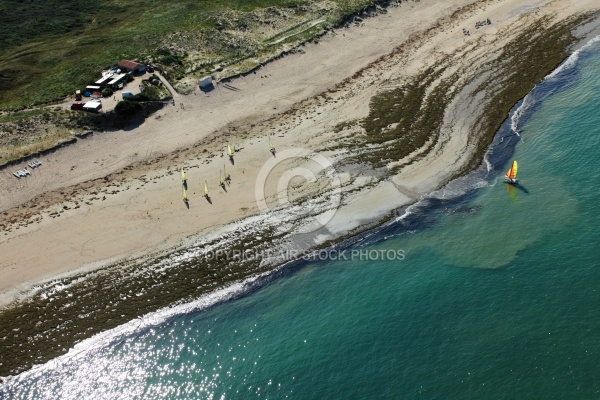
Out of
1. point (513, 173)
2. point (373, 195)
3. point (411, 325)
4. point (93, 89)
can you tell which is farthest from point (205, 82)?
point (411, 325)

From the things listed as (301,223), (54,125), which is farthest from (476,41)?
(54,125)

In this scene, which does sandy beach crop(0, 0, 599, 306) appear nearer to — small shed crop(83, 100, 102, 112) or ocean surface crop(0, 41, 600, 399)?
small shed crop(83, 100, 102, 112)

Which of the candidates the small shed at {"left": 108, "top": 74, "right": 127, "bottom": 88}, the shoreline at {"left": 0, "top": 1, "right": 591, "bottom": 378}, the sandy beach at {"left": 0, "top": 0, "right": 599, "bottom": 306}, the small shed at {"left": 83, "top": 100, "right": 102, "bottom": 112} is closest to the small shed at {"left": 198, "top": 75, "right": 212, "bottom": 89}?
the sandy beach at {"left": 0, "top": 0, "right": 599, "bottom": 306}

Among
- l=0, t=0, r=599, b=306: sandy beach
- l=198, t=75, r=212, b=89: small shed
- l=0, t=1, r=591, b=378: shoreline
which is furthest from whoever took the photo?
l=198, t=75, r=212, b=89: small shed

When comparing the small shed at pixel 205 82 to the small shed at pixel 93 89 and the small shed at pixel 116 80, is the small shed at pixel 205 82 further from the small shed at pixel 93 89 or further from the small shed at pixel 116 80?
the small shed at pixel 93 89

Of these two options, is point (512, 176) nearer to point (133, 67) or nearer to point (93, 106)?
point (93, 106)
